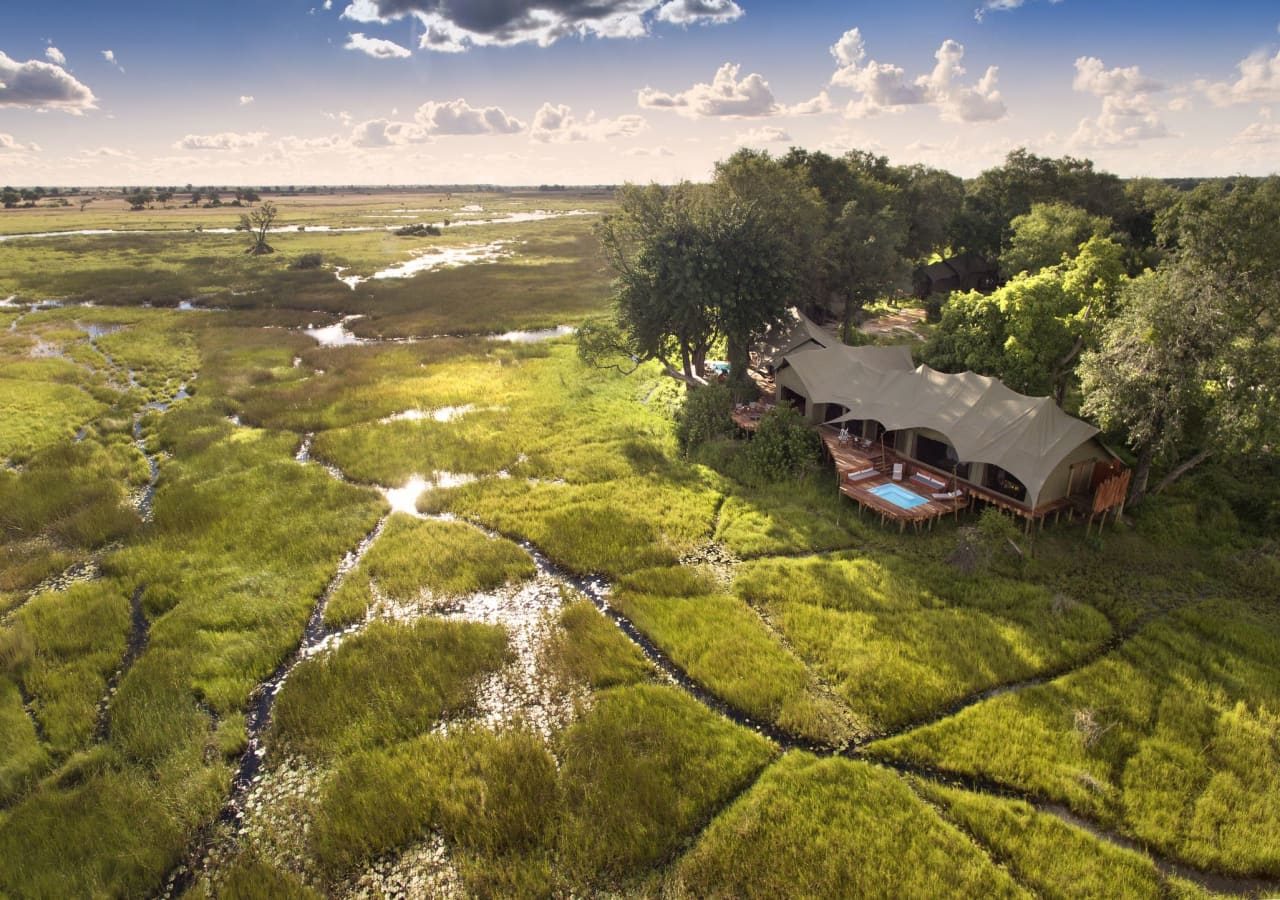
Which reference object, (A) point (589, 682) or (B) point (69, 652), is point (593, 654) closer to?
(A) point (589, 682)

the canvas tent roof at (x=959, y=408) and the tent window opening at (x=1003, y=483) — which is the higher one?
the canvas tent roof at (x=959, y=408)

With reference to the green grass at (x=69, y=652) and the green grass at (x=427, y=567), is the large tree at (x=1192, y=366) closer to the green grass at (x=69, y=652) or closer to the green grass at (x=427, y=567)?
the green grass at (x=427, y=567)

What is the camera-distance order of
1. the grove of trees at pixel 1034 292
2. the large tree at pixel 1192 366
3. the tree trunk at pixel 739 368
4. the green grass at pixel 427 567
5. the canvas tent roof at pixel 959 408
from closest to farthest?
the large tree at pixel 1192 366 < the grove of trees at pixel 1034 292 < the green grass at pixel 427 567 < the canvas tent roof at pixel 959 408 < the tree trunk at pixel 739 368

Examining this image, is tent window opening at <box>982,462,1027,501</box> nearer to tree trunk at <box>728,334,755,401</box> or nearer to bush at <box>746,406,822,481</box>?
bush at <box>746,406,822,481</box>

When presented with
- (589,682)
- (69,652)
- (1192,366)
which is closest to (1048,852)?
(589,682)

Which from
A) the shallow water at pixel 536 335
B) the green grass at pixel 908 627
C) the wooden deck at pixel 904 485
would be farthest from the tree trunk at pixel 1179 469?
the shallow water at pixel 536 335

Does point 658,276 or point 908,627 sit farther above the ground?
point 658,276
